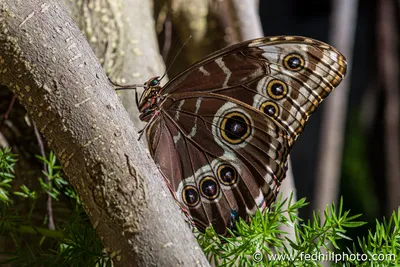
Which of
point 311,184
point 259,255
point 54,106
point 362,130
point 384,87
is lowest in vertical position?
point 311,184

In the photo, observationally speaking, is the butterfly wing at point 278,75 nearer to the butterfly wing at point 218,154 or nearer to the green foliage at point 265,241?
the butterfly wing at point 218,154

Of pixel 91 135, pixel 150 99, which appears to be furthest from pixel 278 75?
pixel 91 135

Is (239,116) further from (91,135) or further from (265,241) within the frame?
(91,135)

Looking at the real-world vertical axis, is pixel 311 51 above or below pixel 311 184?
above

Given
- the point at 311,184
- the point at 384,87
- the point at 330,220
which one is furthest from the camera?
the point at 311,184

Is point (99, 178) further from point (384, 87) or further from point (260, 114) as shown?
point (384, 87)

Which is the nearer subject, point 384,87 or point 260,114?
point 260,114

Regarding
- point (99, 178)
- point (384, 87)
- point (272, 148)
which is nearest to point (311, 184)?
point (384, 87)

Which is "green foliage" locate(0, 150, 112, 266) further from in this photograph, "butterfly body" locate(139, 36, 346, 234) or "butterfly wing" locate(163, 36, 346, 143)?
"butterfly wing" locate(163, 36, 346, 143)
